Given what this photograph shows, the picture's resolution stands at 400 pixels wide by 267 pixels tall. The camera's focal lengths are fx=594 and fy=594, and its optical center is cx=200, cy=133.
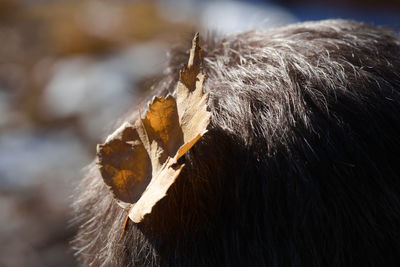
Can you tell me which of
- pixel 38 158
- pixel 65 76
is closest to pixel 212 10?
pixel 65 76

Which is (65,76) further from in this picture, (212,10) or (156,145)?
(156,145)

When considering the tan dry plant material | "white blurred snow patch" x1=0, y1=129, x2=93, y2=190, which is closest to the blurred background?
"white blurred snow patch" x1=0, y1=129, x2=93, y2=190

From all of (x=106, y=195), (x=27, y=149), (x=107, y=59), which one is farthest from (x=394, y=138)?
(x=107, y=59)

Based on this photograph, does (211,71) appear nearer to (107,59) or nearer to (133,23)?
(107,59)

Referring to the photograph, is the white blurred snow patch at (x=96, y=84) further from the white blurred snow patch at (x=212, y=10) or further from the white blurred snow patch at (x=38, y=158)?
the white blurred snow patch at (x=212, y=10)

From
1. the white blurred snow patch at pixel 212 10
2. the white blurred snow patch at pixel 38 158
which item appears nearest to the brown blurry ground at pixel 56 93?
the white blurred snow patch at pixel 38 158

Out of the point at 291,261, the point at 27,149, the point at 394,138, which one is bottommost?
the point at 27,149

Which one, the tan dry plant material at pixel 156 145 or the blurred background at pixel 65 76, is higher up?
the tan dry plant material at pixel 156 145

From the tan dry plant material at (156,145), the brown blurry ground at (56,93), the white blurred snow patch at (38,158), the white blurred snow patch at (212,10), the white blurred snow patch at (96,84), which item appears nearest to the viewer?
the tan dry plant material at (156,145)
